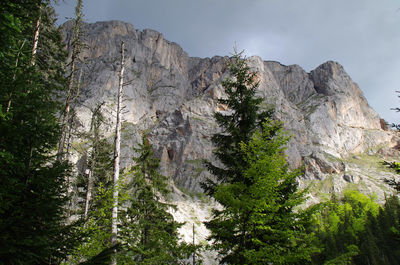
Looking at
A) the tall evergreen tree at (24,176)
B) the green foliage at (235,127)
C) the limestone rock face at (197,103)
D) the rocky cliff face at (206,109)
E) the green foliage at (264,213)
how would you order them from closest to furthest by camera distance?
the tall evergreen tree at (24,176) → the green foliage at (264,213) → the green foliage at (235,127) → the rocky cliff face at (206,109) → the limestone rock face at (197,103)

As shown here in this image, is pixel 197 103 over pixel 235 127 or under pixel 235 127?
over

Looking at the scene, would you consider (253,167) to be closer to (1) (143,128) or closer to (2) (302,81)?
(1) (143,128)

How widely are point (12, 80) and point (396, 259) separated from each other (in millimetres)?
53433

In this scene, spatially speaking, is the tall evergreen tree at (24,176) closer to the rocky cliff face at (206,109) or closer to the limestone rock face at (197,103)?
the rocky cliff face at (206,109)

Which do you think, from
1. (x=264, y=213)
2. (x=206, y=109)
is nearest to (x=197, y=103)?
(x=206, y=109)

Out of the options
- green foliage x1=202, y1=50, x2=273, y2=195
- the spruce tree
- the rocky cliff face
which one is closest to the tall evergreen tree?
the spruce tree

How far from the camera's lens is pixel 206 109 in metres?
104

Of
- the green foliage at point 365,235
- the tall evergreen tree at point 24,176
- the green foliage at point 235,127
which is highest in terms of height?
the green foliage at point 235,127

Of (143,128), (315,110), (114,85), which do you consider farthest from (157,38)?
(315,110)

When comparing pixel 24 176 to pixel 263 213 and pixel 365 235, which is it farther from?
pixel 365 235

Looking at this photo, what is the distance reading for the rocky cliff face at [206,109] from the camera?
3351 inches

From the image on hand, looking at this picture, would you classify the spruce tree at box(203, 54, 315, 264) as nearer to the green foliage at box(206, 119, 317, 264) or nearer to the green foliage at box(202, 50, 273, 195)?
the green foliage at box(206, 119, 317, 264)

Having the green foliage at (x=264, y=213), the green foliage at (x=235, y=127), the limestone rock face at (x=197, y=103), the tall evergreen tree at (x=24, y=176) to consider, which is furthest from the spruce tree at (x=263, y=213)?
the limestone rock face at (x=197, y=103)

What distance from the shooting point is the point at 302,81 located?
15425 cm
